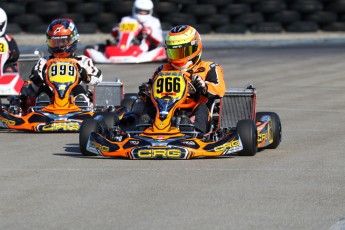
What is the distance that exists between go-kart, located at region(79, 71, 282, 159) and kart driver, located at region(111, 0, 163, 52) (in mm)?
10272

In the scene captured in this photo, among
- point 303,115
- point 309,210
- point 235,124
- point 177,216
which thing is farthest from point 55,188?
point 303,115

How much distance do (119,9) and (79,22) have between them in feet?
2.86

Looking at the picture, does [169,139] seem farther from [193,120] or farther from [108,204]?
[108,204]

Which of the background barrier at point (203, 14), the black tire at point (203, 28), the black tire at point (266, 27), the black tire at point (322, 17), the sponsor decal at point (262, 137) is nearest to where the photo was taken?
the sponsor decal at point (262, 137)

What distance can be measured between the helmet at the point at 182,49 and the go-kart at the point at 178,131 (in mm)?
412

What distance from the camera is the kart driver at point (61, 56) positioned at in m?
11.6

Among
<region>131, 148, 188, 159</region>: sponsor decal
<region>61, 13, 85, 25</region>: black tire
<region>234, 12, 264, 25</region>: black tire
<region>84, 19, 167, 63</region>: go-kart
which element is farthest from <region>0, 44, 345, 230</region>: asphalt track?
<region>234, 12, 264, 25</region>: black tire

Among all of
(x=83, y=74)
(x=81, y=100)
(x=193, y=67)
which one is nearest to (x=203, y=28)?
(x=83, y=74)

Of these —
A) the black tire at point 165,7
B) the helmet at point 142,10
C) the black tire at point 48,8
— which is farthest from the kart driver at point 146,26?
Answer: the black tire at point 165,7

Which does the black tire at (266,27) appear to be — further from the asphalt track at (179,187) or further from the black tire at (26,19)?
the asphalt track at (179,187)

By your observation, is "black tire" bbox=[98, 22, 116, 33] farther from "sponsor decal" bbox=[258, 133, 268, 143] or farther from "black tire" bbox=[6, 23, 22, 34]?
"sponsor decal" bbox=[258, 133, 268, 143]

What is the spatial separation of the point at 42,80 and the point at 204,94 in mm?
2652

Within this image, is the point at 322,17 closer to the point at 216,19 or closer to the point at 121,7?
the point at 216,19

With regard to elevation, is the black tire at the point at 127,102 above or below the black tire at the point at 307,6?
below
